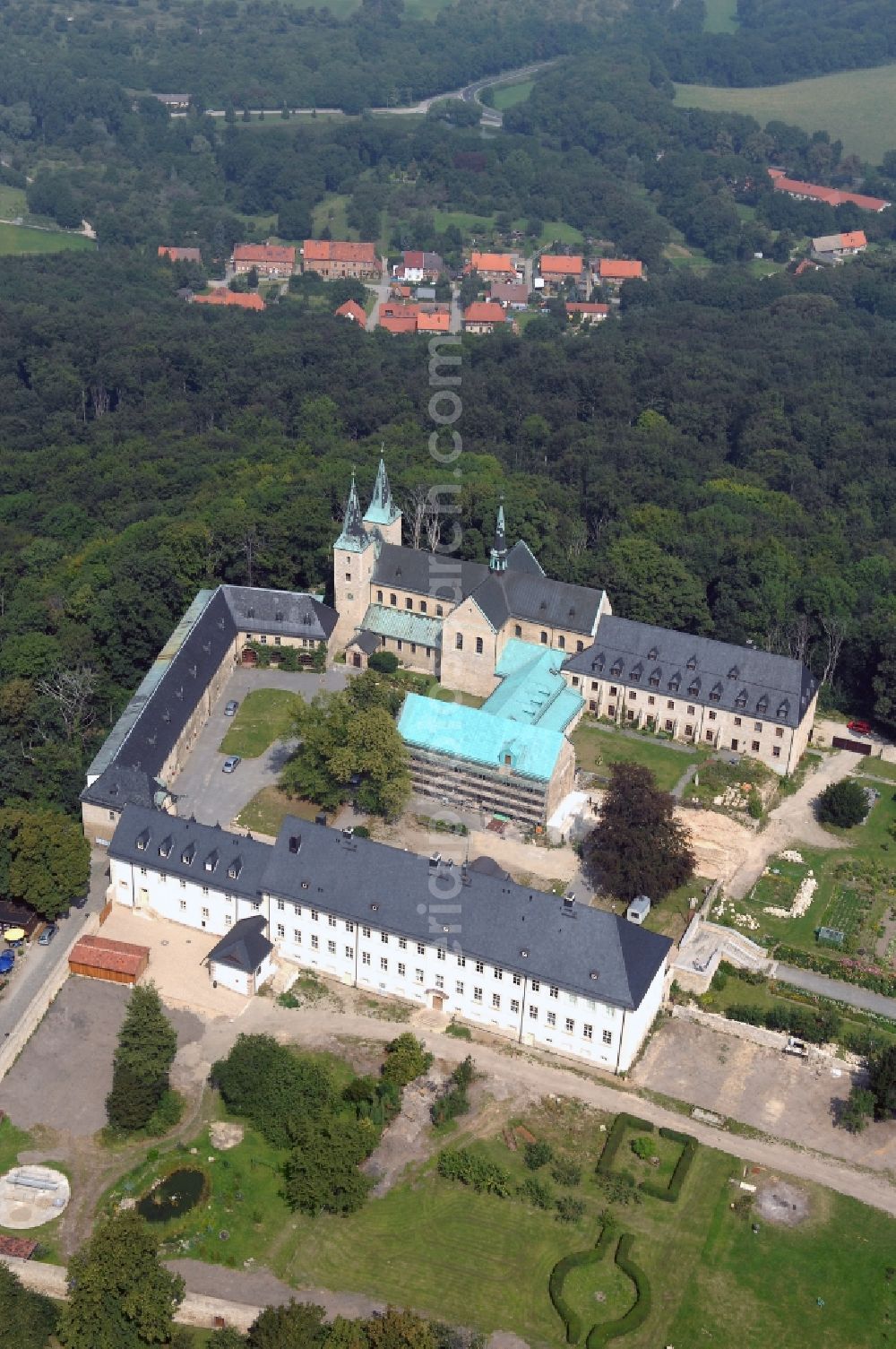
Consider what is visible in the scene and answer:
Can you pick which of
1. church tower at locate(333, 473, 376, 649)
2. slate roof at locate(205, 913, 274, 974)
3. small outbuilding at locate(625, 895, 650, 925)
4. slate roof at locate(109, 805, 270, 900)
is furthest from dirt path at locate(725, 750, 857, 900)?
church tower at locate(333, 473, 376, 649)

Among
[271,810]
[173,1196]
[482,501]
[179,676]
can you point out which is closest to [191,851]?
[271,810]

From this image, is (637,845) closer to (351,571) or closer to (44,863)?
(44,863)

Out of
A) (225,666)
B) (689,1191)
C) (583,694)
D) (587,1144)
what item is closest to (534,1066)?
(587,1144)

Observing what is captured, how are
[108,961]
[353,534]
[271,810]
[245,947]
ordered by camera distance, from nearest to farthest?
[245,947], [108,961], [271,810], [353,534]

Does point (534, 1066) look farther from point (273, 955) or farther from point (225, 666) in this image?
point (225, 666)

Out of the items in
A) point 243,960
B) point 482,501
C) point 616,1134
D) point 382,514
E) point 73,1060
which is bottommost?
point 73,1060

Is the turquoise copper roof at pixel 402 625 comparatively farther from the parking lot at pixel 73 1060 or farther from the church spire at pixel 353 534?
the parking lot at pixel 73 1060
